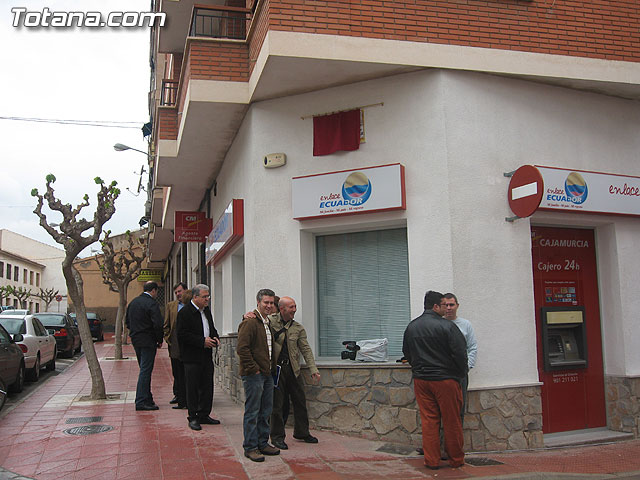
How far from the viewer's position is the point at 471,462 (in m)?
6.89

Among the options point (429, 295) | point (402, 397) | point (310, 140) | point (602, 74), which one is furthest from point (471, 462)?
point (602, 74)

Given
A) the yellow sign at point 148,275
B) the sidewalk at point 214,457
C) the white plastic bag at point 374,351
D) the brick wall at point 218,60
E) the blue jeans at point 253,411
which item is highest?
the brick wall at point 218,60

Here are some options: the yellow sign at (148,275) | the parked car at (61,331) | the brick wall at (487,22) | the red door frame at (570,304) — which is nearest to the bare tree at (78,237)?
the brick wall at (487,22)

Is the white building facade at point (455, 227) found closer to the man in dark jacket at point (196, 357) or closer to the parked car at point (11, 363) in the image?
the man in dark jacket at point (196, 357)

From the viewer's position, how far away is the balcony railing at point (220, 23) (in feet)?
31.7

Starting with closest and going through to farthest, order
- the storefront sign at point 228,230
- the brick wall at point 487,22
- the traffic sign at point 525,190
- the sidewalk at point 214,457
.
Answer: the sidewalk at point 214,457 < the traffic sign at point 525,190 < the brick wall at point 487,22 < the storefront sign at point 228,230

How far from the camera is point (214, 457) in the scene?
683 cm

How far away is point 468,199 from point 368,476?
3.43 meters

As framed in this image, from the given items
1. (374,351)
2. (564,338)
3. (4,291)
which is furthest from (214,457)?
(4,291)

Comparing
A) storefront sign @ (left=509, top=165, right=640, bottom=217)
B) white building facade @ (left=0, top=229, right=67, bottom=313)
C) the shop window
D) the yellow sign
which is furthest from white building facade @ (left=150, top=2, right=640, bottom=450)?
white building facade @ (left=0, top=229, right=67, bottom=313)

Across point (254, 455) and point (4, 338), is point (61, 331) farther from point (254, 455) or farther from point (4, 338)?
point (254, 455)

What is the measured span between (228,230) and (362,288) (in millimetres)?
2691

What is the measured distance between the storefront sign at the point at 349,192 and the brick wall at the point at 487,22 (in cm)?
170

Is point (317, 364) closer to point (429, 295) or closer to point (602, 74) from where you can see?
point (429, 295)
